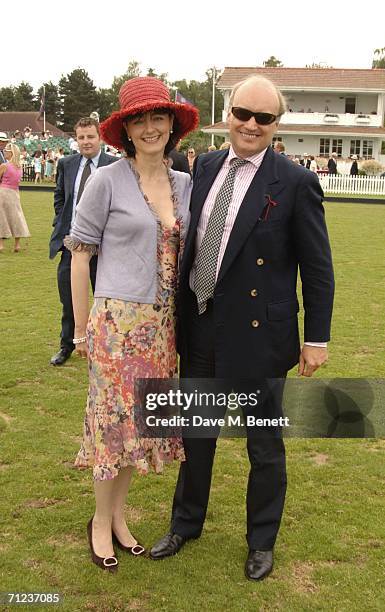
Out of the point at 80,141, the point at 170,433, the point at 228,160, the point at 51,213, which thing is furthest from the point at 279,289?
the point at 51,213

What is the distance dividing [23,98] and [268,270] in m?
99.8

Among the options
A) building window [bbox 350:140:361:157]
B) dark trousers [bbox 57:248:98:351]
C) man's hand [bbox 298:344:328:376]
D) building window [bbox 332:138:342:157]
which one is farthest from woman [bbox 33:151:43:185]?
man's hand [bbox 298:344:328:376]

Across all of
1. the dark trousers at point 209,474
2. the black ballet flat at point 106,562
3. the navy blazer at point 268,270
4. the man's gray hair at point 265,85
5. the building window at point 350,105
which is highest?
the building window at point 350,105

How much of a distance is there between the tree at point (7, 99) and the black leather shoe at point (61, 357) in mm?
96514

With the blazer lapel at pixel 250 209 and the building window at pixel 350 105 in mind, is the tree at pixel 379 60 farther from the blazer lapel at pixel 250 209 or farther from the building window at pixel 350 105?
the blazer lapel at pixel 250 209

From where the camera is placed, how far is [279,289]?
2.98 metres

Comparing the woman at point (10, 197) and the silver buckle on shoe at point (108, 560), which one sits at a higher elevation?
the woman at point (10, 197)

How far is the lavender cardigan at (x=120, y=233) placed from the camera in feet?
9.55

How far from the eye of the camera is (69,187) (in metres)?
5.66

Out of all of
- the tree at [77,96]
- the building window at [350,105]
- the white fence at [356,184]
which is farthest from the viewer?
the tree at [77,96]

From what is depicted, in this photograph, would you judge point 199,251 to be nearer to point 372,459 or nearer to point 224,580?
point 224,580

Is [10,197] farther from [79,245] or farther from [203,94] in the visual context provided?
[203,94]

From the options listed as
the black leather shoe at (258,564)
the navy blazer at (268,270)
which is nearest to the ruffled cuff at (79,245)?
the navy blazer at (268,270)

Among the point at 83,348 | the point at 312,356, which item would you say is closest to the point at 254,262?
the point at 312,356
